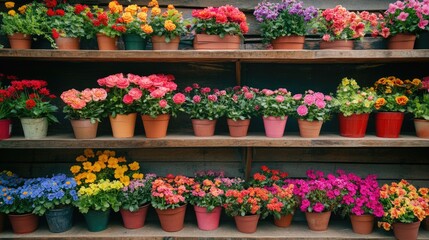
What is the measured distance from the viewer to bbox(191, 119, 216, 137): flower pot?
8.73ft

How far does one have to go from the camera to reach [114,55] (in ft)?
8.29

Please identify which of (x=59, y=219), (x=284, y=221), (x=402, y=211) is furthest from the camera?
(x=284, y=221)

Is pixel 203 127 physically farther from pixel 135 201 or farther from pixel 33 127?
pixel 33 127

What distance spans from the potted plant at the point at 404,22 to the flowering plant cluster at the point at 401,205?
3.46ft

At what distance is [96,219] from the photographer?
2.62 meters

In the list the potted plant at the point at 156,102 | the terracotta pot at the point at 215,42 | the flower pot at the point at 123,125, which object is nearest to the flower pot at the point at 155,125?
the potted plant at the point at 156,102

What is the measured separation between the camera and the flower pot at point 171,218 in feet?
8.48

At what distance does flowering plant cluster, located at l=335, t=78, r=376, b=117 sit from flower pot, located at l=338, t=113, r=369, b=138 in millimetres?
39

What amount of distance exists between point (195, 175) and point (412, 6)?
200 centimetres

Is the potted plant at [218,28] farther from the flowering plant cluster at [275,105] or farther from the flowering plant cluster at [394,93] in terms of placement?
the flowering plant cluster at [394,93]

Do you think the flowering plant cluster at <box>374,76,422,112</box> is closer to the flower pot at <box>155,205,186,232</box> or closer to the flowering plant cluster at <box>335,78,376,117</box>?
the flowering plant cluster at <box>335,78,376,117</box>

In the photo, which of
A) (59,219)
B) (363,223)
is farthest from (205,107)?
(363,223)

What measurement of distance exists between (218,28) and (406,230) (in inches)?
75.5

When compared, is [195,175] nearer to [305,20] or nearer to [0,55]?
[305,20]
